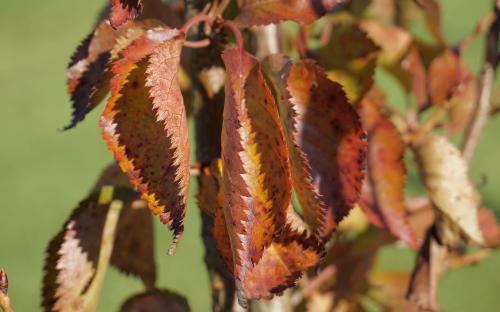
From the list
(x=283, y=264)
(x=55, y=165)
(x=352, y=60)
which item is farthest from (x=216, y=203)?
(x=55, y=165)

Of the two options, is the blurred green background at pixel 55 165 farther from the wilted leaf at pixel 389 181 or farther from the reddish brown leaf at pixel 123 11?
the reddish brown leaf at pixel 123 11

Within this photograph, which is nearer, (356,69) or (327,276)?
(356,69)

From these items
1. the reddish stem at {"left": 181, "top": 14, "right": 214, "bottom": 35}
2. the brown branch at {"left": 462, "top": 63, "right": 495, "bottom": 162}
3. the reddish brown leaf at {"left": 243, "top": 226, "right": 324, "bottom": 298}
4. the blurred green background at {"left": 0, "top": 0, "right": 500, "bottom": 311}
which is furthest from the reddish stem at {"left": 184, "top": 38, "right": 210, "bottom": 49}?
the blurred green background at {"left": 0, "top": 0, "right": 500, "bottom": 311}

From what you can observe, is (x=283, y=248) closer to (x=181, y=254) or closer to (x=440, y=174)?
(x=440, y=174)

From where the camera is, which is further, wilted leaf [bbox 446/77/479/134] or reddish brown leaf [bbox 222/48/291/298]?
wilted leaf [bbox 446/77/479/134]

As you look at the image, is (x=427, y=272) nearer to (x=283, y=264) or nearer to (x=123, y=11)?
(x=283, y=264)

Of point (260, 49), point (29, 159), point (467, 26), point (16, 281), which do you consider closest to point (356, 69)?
point (260, 49)

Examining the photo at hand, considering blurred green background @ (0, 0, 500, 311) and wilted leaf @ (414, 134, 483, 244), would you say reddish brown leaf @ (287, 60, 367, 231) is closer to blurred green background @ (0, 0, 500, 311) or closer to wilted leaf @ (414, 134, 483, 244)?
wilted leaf @ (414, 134, 483, 244)
